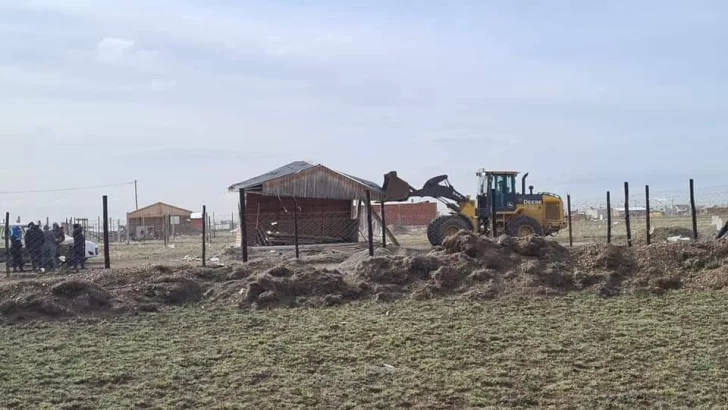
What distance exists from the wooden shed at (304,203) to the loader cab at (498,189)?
3.53m

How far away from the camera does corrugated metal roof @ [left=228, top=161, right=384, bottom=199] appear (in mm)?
27125

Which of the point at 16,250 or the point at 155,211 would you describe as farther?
the point at 155,211

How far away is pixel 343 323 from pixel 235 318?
61.9 inches

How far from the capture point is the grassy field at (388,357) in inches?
252

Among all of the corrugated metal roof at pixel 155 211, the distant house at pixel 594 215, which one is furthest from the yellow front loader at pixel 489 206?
the distant house at pixel 594 215

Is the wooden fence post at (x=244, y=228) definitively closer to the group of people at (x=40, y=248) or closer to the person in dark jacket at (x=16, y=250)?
the group of people at (x=40, y=248)

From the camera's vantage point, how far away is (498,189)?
28.0 m

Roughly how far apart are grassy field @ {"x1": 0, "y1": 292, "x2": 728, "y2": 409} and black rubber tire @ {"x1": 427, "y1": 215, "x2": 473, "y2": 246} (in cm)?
1551

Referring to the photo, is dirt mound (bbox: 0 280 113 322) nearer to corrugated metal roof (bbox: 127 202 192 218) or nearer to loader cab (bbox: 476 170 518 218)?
loader cab (bbox: 476 170 518 218)

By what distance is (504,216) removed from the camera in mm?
27938

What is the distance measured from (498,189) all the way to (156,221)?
35725 millimetres

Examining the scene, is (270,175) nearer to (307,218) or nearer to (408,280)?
(307,218)

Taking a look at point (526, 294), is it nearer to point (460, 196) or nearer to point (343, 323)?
point (343, 323)

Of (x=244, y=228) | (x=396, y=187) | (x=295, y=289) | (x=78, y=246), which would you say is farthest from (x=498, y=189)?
(x=295, y=289)
